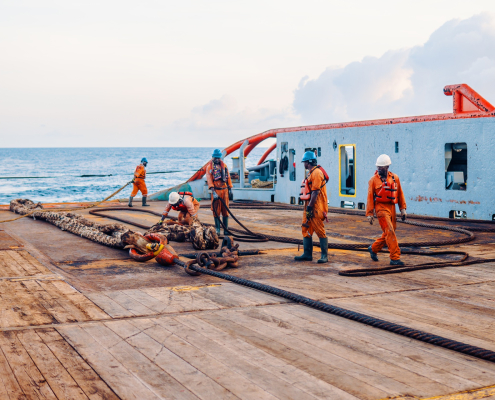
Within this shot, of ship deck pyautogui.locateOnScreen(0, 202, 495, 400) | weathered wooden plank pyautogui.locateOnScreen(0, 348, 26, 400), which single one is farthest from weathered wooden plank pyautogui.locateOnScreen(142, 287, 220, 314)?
weathered wooden plank pyautogui.locateOnScreen(0, 348, 26, 400)

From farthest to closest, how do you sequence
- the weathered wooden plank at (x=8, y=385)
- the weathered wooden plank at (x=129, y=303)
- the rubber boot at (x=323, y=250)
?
1. the rubber boot at (x=323, y=250)
2. the weathered wooden plank at (x=129, y=303)
3. the weathered wooden plank at (x=8, y=385)

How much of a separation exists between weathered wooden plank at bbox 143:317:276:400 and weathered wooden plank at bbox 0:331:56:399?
1041 mm

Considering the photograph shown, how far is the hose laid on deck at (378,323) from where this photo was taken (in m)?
4.31

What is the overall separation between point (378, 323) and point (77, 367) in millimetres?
2694

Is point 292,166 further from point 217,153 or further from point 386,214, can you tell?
point 386,214

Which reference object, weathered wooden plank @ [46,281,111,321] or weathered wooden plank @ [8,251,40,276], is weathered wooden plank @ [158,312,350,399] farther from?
weathered wooden plank @ [8,251,40,276]

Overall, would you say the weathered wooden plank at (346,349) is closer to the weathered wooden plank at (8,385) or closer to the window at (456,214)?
the weathered wooden plank at (8,385)

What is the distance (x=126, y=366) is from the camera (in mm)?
4062

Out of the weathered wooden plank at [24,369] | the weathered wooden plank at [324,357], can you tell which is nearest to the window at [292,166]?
the weathered wooden plank at [324,357]

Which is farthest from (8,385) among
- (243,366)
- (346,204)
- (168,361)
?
(346,204)

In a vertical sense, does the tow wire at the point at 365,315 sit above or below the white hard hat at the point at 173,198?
below

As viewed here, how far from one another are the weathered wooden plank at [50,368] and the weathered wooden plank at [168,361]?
645 mm

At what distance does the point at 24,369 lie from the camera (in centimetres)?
393

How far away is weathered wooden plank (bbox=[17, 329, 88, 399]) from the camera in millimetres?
3582
